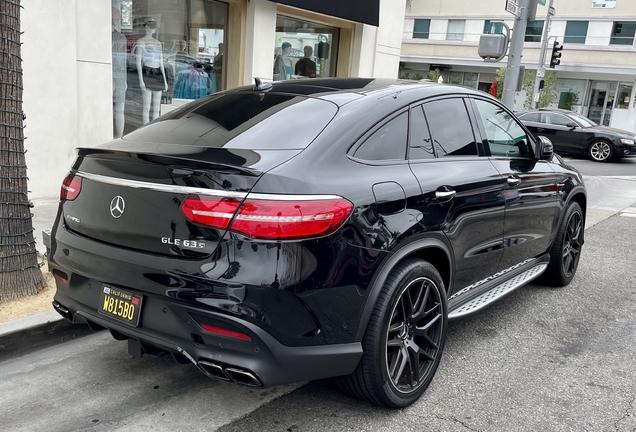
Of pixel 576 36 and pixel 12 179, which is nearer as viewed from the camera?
pixel 12 179

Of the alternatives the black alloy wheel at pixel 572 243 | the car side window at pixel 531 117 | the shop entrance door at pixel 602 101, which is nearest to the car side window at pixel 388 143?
the black alloy wheel at pixel 572 243

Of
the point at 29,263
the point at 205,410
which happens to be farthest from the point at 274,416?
the point at 29,263

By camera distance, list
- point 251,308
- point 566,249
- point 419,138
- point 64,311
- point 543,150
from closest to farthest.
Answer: point 251,308, point 64,311, point 419,138, point 543,150, point 566,249

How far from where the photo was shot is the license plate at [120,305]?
2699 mm

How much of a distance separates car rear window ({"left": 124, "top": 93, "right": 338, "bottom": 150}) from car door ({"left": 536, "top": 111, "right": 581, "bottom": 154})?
1622 cm

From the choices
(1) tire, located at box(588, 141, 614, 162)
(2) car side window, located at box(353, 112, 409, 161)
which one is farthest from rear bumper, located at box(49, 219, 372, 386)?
(1) tire, located at box(588, 141, 614, 162)

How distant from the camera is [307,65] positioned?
12055mm

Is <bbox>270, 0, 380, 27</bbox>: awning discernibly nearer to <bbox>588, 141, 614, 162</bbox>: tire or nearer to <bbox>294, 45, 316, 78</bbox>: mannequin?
<bbox>294, 45, 316, 78</bbox>: mannequin

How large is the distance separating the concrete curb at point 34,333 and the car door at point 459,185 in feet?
8.23

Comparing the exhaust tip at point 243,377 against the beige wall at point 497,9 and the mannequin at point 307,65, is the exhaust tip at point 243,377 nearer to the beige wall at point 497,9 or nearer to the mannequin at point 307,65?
the mannequin at point 307,65

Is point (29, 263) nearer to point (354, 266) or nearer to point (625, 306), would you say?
point (354, 266)

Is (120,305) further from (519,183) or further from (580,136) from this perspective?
(580,136)

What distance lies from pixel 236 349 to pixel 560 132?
17613 mm

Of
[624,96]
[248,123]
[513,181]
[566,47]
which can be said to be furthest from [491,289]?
[624,96]
